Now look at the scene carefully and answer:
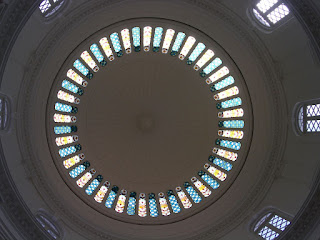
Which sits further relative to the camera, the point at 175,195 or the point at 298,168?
the point at 175,195

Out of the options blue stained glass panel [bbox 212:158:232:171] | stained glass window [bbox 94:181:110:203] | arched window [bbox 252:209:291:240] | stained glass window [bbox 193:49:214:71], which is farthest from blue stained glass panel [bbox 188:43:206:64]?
arched window [bbox 252:209:291:240]

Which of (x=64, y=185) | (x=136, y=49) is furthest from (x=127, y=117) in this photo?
(x=64, y=185)

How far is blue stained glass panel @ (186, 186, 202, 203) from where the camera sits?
21.3m

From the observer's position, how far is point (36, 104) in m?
18.6

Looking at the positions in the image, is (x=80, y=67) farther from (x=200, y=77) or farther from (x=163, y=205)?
(x=163, y=205)

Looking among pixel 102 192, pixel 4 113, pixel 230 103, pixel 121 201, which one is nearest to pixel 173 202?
pixel 121 201

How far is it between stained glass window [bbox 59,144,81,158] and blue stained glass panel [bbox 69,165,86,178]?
1.06m

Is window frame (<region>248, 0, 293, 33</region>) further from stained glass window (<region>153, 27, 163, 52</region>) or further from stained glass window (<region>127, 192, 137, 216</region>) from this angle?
stained glass window (<region>127, 192, 137, 216</region>)

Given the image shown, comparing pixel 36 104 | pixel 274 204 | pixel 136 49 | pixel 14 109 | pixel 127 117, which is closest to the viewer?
pixel 14 109

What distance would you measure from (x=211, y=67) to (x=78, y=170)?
34.5 feet

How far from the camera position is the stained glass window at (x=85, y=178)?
21069 mm

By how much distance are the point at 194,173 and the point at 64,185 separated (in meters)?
8.27

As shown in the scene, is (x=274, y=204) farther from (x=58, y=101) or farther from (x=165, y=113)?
(x=58, y=101)

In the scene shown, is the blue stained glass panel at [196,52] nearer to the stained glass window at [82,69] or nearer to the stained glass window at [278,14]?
the stained glass window at [278,14]
